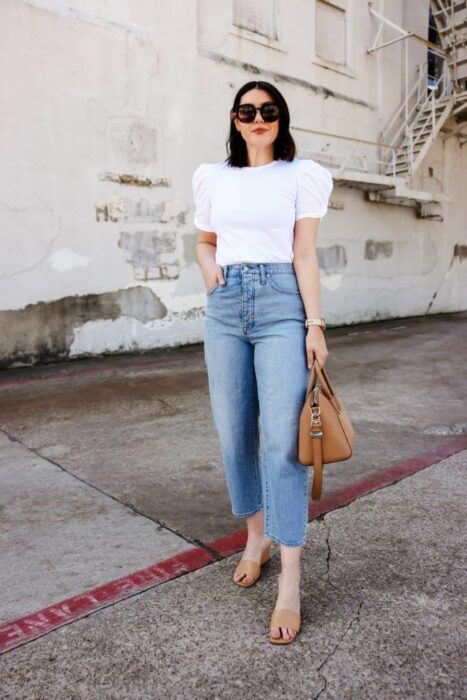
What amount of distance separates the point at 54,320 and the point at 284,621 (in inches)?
227

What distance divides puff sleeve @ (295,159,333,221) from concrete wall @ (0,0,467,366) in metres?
5.33

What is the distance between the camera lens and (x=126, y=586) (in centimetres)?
229

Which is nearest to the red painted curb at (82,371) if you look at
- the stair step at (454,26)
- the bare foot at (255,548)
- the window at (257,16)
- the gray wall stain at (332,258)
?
the gray wall stain at (332,258)

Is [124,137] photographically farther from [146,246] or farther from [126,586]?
[126,586]

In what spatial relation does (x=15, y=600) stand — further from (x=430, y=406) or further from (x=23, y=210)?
(x=23, y=210)

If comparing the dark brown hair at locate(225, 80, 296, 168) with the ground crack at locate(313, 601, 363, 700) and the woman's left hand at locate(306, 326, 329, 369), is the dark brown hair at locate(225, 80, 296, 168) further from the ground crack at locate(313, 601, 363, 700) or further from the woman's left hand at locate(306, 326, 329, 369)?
the ground crack at locate(313, 601, 363, 700)

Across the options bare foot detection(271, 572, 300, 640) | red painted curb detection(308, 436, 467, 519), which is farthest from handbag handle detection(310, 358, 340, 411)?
red painted curb detection(308, 436, 467, 519)

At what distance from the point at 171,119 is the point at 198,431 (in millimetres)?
5151

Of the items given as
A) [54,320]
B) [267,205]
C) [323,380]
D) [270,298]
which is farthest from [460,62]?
[323,380]

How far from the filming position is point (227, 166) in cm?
221

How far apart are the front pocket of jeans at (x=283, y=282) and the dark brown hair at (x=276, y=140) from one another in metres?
0.44

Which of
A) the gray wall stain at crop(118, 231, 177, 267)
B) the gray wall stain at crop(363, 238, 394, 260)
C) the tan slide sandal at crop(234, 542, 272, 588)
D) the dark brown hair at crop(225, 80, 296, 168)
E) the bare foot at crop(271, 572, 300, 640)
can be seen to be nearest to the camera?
the bare foot at crop(271, 572, 300, 640)

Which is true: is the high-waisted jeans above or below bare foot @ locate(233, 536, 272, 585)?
above

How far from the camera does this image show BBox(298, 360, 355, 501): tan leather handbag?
1.96 metres
